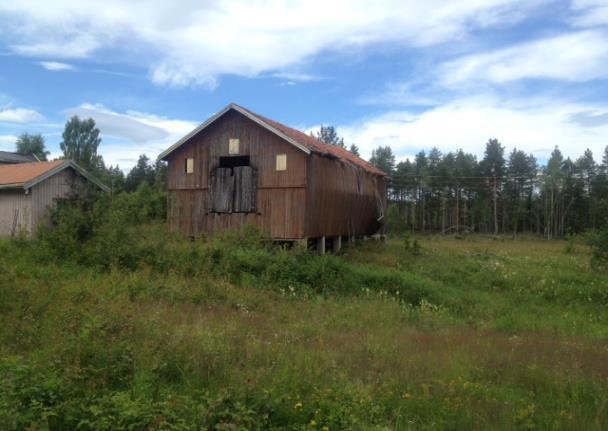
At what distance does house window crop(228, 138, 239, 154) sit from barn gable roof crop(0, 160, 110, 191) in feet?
20.6

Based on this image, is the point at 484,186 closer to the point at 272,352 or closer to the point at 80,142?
the point at 80,142

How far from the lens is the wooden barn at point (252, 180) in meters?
18.9

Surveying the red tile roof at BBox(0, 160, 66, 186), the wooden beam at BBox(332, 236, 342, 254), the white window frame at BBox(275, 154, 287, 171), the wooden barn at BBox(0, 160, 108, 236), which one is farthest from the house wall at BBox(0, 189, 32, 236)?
the wooden beam at BBox(332, 236, 342, 254)

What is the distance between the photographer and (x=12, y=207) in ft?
72.7

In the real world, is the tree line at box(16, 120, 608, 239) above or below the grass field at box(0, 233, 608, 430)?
above

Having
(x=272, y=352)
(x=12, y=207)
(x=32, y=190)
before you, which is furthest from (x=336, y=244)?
(x=272, y=352)

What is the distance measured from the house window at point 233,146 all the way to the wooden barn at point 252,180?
41 millimetres

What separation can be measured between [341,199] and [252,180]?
4719mm

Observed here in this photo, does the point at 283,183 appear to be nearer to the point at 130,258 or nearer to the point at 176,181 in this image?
the point at 176,181

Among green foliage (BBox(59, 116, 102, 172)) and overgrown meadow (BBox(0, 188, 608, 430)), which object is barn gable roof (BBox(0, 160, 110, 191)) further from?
green foliage (BBox(59, 116, 102, 172))

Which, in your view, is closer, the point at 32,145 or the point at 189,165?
the point at 189,165

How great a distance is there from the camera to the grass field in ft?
16.1

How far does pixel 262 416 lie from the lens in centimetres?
478

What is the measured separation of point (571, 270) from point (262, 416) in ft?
55.8
